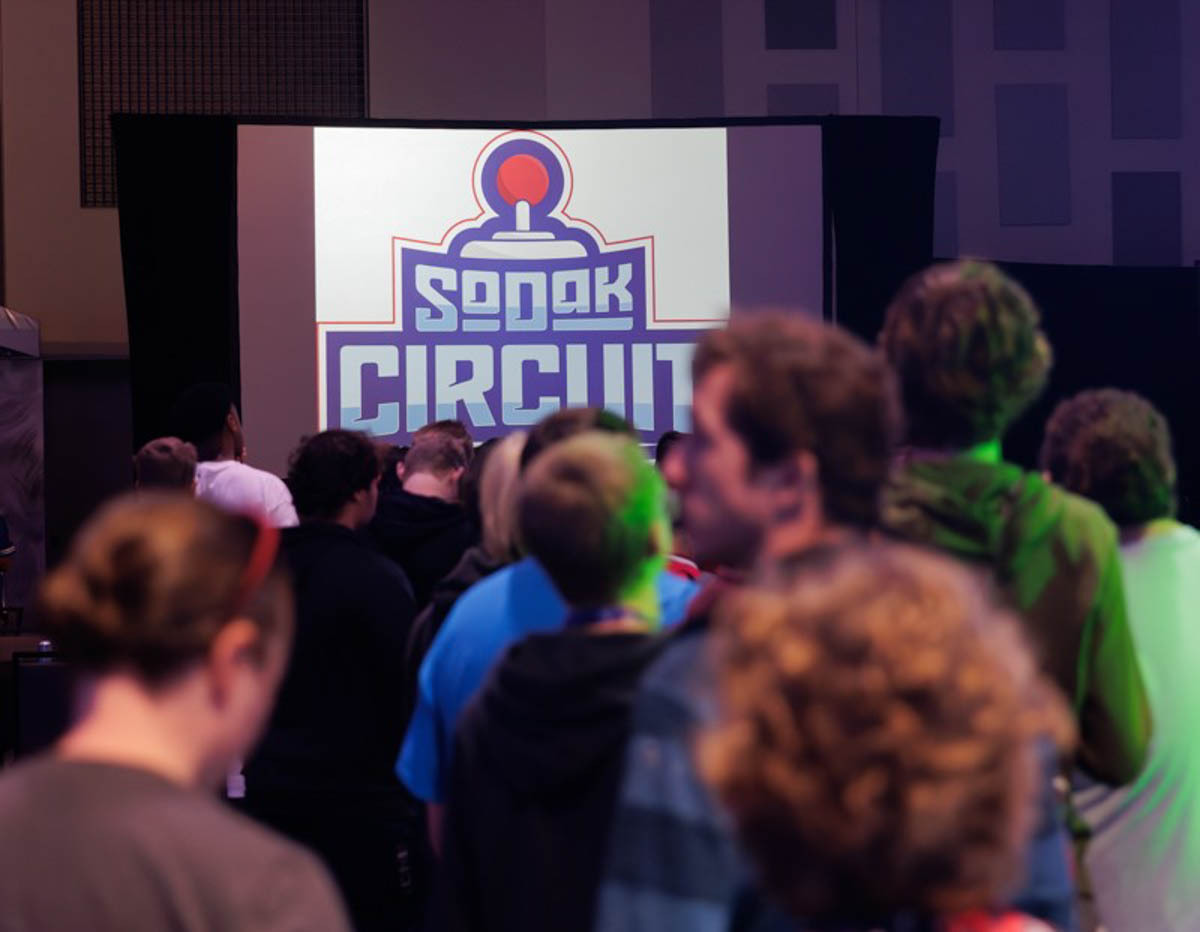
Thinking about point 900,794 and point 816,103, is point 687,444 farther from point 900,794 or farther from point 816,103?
point 816,103

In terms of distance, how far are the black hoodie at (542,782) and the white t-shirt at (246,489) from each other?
2.31 m

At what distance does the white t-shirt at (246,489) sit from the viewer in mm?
3727

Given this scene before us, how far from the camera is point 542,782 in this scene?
1.39m

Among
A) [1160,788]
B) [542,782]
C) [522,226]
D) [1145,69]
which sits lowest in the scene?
[1160,788]

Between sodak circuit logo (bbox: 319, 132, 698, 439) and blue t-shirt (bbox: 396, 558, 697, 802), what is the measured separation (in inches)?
182

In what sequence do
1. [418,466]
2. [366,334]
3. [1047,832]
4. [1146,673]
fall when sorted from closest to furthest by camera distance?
1. [1047,832]
2. [1146,673]
3. [418,466]
4. [366,334]

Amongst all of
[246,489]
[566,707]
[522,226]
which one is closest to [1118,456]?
[566,707]

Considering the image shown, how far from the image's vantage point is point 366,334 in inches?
263

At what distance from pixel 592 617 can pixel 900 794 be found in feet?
2.34

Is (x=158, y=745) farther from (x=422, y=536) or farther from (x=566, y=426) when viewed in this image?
(x=422, y=536)

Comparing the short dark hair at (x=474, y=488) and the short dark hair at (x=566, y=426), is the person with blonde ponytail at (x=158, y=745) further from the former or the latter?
the short dark hair at (x=474, y=488)

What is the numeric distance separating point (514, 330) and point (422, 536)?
357 centimetres

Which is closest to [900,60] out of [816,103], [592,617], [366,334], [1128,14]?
[816,103]

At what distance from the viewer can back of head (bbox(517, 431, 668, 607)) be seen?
1446 millimetres
